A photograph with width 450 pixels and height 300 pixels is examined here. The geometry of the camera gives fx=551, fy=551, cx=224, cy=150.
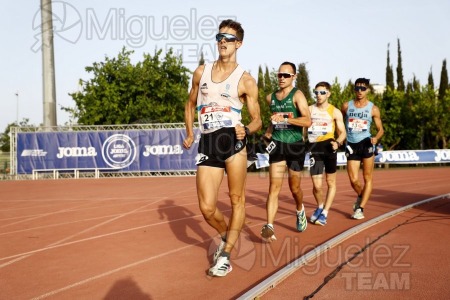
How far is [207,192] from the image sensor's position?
18.2 ft

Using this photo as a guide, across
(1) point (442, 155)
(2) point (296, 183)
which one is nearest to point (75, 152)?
(1) point (442, 155)

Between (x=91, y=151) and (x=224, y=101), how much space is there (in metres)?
25.5

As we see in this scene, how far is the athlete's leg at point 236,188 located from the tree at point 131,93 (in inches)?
1475

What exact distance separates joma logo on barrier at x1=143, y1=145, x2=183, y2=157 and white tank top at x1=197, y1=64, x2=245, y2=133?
2406 centimetres

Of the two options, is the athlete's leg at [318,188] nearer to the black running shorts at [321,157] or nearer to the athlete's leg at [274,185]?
the black running shorts at [321,157]

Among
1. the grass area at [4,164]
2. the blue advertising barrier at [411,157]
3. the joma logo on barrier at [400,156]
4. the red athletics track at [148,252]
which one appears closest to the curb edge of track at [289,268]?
the red athletics track at [148,252]

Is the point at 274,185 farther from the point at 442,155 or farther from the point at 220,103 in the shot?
the point at 442,155

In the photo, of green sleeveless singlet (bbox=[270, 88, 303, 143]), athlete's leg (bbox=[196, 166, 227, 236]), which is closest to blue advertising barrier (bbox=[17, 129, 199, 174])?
green sleeveless singlet (bbox=[270, 88, 303, 143])

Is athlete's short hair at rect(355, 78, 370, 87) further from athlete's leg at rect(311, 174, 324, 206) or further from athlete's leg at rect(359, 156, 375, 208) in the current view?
athlete's leg at rect(311, 174, 324, 206)

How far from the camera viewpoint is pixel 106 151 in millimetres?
29922

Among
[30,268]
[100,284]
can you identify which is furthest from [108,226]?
[100,284]

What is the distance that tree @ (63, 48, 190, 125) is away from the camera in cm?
4278

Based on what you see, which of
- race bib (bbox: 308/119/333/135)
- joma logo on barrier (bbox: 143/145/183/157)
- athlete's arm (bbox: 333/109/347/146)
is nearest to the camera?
race bib (bbox: 308/119/333/135)

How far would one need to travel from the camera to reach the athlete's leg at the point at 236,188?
18.3 feet
